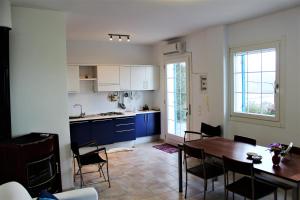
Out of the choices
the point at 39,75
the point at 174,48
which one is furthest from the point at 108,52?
the point at 39,75

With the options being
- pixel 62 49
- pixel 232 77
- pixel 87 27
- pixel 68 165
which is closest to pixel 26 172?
pixel 68 165

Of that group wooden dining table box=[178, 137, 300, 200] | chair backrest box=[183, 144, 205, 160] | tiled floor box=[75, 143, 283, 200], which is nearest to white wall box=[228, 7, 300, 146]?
wooden dining table box=[178, 137, 300, 200]

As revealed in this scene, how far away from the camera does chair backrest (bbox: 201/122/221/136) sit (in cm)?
511

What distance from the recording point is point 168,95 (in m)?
6.84

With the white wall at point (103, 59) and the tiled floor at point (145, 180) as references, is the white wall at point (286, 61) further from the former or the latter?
the white wall at point (103, 59)

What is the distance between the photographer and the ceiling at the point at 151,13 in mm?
3475

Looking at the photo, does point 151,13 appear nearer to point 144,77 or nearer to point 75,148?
point 75,148

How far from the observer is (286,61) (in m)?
Result: 4.03

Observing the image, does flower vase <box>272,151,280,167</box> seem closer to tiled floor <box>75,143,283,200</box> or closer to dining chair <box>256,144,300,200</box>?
dining chair <box>256,144,300,200</box>

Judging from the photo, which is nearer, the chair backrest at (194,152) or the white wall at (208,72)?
the chair backrest at (194,152)

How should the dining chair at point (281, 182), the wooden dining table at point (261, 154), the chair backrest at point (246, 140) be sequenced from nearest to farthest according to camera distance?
the wooden dining table at point (261, 154), the dining chair at point (281, 182), the chair backrest at point (246, 140)

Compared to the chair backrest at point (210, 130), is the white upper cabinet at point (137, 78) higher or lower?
higher

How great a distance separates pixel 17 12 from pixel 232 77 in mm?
3690

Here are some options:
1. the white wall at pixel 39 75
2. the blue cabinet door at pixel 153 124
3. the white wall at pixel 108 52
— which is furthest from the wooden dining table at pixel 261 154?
the white wall at pixel 108 52
